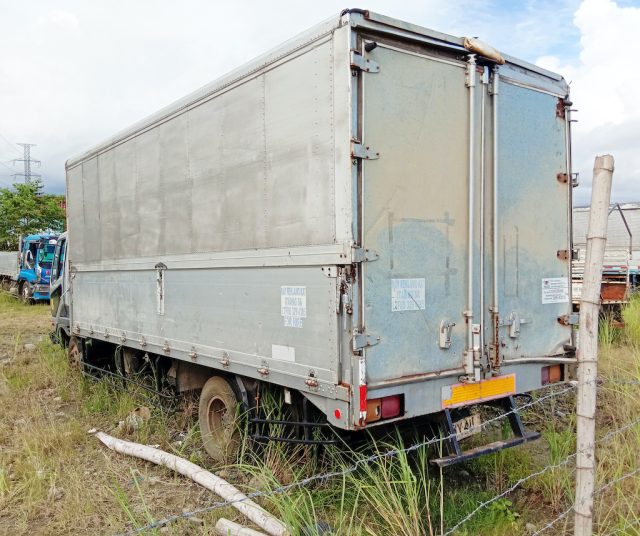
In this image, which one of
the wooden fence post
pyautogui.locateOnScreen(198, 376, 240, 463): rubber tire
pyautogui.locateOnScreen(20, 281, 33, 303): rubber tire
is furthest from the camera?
pyautogui.locateOnScreen(20, 281, 33, 303): rubber tire

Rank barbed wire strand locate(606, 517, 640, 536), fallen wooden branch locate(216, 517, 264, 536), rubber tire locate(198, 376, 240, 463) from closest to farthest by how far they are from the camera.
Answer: barbed wire strand locate(606, 517, 640, 536) → fallen wooden branch locate(216, 517, 264, 536) → rubber tire locate(198, 376, 240, 463)

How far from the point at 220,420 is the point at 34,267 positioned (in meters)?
18.5

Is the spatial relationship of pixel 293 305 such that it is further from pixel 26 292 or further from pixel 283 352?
pixel 26 292

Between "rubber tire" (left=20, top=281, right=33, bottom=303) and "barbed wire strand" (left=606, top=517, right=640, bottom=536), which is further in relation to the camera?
"rubber tire" (left=20, top=281, right=33, bottom=303)

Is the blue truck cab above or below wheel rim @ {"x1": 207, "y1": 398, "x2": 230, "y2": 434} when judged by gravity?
above

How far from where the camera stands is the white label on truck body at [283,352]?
4125mm

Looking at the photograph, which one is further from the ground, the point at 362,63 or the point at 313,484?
the point at 362,63

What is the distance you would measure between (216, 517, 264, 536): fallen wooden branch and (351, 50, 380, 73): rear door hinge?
9.75 ft

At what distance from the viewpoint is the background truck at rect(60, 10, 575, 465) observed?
12.2 feet

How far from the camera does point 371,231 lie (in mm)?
3740

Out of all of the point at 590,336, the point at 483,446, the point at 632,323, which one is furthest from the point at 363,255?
the point at 632,323

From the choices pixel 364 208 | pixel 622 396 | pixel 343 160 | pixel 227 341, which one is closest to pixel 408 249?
pixel 364 208

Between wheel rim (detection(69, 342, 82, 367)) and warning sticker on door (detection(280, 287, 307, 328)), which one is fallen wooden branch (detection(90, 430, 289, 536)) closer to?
warning sticker on door (detection(280, 287, 307, 328))

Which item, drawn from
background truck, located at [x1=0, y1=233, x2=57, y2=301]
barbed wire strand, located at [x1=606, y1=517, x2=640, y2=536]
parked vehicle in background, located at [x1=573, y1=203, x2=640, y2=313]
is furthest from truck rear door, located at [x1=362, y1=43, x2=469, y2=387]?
background truck, located at [x1=0, y1=233, x2=57, y2=301]
